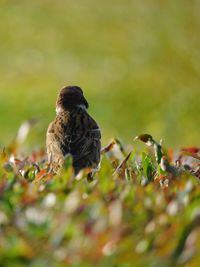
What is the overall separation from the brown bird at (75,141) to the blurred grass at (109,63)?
29.3 ft

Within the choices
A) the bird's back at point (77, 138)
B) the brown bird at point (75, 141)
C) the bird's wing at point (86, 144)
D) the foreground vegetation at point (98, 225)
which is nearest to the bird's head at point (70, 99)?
the brown bird at point (75, 141)

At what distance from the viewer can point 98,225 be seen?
315cm

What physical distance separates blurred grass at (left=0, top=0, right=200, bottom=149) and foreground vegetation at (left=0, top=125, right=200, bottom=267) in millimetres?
11591

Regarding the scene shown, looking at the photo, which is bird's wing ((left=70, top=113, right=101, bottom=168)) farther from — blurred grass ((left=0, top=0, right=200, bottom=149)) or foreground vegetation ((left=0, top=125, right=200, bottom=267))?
blurred grass ((left=0, top=0, right=200, bottom=149))

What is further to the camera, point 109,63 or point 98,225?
point 109,63

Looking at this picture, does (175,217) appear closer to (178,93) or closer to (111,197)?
(111,197)

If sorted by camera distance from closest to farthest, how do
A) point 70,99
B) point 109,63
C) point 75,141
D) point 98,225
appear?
point 98,225
point 75,141
point 70,99
point 109,63

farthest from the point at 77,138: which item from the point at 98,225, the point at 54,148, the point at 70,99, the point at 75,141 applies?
the point at 98,225

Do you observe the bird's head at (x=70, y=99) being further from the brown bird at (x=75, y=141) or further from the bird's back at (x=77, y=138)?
the bird's back at (x=77, y=138)

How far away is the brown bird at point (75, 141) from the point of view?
611cm

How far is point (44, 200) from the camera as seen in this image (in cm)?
369

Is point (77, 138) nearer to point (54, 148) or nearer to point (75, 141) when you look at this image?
point (75, 141)

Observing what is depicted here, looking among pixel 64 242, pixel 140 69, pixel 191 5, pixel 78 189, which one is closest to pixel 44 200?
pixel 78 189

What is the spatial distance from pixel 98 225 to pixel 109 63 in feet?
64.6
